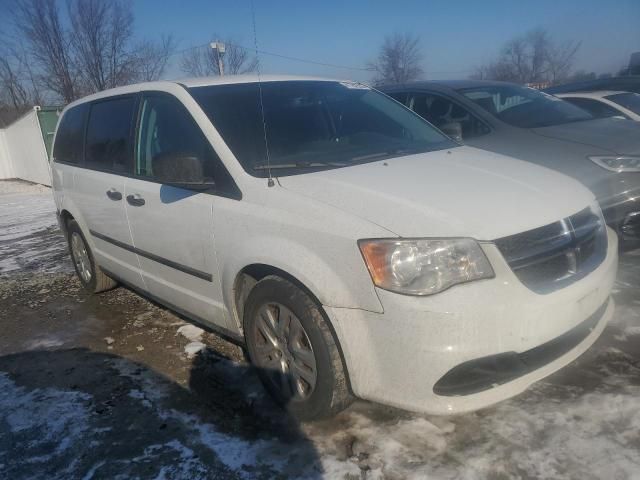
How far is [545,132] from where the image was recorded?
457cm

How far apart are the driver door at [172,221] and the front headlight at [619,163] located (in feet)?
10.5

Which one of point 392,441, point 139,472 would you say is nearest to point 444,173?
point 392,441

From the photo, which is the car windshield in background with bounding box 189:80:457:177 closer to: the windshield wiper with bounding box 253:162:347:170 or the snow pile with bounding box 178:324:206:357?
the windshield wiper with bounding box 253:162:347:170

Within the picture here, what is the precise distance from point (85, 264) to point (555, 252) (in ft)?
14.1

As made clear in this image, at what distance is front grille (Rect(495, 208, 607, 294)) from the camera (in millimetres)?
2182

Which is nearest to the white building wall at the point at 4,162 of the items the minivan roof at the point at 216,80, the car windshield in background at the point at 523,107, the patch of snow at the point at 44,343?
the patch of snow at the point at 44,343

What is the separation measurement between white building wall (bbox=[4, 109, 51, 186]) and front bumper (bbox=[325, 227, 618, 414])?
1525 centimetres

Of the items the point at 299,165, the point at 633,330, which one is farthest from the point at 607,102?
the point at 299,165

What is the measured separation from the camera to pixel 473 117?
16.0 ft

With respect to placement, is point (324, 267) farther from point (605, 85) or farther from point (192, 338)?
point (605, 85)

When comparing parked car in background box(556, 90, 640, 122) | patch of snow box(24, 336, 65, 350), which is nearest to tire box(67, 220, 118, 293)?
patch of snow box(24, 336, 65, 350)

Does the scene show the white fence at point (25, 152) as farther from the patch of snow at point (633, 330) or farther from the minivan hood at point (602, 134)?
the patch of snow at point (633, 330)

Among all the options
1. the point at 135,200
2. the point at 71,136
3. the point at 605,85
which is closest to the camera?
the point at 135,200

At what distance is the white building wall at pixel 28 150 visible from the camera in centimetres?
1591
